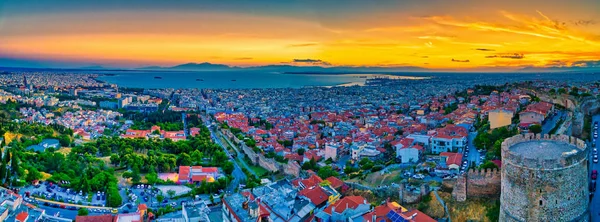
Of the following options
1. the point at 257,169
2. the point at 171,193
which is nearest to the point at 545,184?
the point at 171,193

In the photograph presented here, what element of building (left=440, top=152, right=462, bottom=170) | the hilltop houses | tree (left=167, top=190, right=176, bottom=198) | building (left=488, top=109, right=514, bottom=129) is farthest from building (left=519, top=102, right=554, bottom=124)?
the hilltop houses

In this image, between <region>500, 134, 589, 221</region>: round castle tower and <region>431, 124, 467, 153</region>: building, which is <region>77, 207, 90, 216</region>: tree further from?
<region>431, 124, 467, 153</region>: building

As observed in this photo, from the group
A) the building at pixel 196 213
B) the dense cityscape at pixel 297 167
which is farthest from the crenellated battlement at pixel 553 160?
the building at pixel 196 213

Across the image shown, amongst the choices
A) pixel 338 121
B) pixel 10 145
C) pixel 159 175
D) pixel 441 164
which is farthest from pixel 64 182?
pixel 338 121

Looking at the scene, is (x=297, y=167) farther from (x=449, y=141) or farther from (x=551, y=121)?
(x=551, y=121)

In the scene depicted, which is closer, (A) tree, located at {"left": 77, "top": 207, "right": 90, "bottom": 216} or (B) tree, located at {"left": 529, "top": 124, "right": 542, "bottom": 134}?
(A) tree, located at {"left": 77, "top": 207, "right": 90, "bottom": 216}
